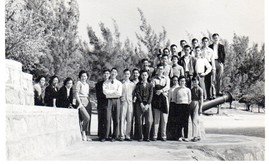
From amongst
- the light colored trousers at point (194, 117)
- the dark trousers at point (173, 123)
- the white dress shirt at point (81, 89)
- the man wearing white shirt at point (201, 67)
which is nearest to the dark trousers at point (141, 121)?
the dark trousers at point (173, 123)

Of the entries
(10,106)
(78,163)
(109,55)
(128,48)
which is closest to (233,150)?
(78,163)

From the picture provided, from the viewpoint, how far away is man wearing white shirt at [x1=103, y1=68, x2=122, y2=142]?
8.09m

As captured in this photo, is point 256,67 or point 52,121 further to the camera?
point 256,67

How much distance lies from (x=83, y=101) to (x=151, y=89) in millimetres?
1356

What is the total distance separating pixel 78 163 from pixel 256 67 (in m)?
5.40

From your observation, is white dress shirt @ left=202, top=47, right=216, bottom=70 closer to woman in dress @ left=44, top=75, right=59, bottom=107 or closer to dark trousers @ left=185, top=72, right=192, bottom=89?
dark trousers @ left=185, top=72, right=192, bottom=89

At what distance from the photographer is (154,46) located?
11.2 metres

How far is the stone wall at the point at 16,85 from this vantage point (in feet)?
22.1

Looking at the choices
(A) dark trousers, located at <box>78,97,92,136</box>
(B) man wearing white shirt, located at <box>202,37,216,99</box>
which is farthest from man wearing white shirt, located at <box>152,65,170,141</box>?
(B) man wearing white shirt, located at <box>202,37,216,99</box>

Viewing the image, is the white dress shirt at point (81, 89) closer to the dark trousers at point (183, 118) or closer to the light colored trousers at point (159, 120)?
the light colored trousers at point (159, 120)

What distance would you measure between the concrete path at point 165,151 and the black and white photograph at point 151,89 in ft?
0.06

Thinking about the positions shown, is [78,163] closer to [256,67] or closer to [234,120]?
[256,67]

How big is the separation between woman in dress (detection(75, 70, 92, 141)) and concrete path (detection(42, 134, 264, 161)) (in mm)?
553

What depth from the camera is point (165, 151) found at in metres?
6.92
